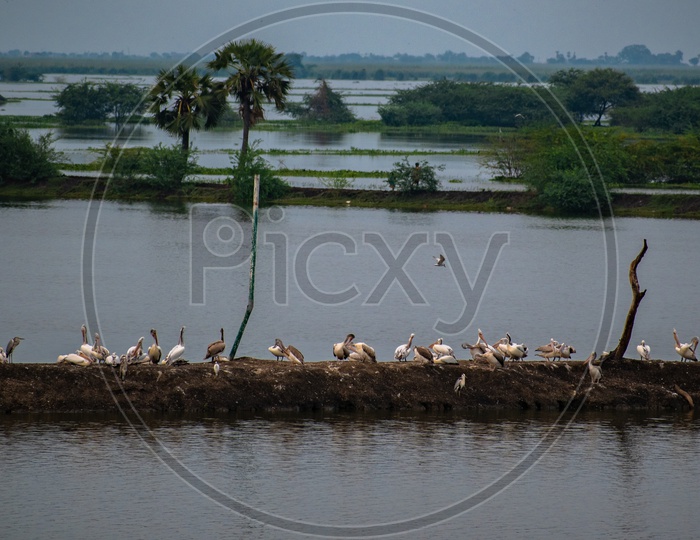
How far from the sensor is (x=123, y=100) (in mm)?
99562

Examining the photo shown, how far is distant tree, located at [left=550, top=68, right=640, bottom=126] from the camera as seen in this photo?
107 meters

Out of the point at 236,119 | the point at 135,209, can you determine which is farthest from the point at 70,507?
the point at 236,119

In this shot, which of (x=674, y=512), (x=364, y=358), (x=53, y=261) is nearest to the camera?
(x=674, y=512)

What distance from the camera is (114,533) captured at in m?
17.4

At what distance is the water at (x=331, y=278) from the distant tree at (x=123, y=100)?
44340mm

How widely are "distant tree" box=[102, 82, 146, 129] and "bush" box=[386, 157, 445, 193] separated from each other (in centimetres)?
4396

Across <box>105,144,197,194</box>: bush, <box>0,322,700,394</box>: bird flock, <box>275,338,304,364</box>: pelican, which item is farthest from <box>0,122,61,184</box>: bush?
<box>275,338,304,364</box>: pelican

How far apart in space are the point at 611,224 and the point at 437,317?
72.8 feet

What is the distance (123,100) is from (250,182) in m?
48.4

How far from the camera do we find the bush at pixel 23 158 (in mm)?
55344

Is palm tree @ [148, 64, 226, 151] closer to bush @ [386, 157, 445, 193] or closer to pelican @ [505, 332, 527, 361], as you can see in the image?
bush @ [386, 157, 445, 193]

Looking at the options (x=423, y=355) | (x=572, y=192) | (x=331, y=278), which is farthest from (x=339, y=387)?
(x=572, y=192)

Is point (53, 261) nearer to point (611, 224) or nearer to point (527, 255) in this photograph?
point (527, 255)

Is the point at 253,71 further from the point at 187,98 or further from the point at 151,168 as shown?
the point at 151,168
